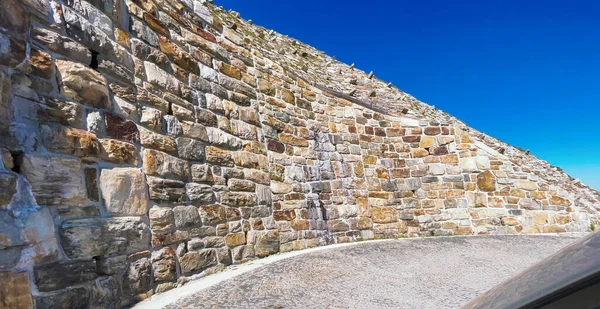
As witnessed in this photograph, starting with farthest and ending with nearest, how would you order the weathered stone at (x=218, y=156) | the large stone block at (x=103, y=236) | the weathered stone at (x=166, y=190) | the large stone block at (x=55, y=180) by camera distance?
the weathered stone at (x=218, y=156) < the weathered stone at (x=166, y=190) < the large stone block at (x=103, y=236) < the large stone block at (x=55, y=180)

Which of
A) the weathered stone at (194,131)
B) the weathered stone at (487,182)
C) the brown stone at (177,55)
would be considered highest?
the brown stone at (177,55)

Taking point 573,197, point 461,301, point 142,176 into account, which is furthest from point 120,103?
point 573,197

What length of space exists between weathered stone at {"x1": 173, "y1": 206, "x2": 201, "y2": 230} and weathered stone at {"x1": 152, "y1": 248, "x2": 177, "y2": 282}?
274 millimetres

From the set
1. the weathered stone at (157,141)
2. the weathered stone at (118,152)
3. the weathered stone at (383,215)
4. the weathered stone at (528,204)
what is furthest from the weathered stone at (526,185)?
the weathered stone at (118,152)

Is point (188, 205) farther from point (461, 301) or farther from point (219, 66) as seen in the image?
point (461, 301)

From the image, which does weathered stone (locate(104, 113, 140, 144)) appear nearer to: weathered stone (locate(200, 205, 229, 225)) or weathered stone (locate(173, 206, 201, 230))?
weathered stone (locate(173, 206, 201, 230))

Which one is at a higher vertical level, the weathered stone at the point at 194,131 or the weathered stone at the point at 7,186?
the weathered stone at the point at 194,131

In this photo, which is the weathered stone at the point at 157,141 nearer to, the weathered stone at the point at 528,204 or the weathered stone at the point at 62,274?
the weathered stone at the point at 62,274

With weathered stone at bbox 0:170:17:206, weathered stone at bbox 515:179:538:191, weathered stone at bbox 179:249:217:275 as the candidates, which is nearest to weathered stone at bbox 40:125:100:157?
weathered stone at bbox 0:170:17:206

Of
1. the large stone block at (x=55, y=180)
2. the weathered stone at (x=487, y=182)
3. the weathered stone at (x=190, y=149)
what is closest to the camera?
the large stone block at (x=55, y=180)

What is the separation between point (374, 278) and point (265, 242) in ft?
5.22

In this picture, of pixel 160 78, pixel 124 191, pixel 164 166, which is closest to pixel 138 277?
pixel 124 191

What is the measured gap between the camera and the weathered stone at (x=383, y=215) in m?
6.54

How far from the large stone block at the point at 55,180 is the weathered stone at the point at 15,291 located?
1.54ft
